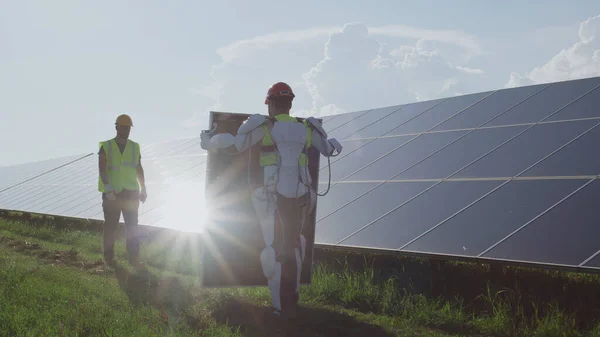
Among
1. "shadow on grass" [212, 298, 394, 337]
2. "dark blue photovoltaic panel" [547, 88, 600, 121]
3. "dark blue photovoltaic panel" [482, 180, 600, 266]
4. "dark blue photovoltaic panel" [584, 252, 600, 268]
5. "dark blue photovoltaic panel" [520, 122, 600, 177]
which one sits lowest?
"shadow on grass" [212, 298, 394, 337]

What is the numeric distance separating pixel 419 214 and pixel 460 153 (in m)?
2.13

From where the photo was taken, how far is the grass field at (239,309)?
5.38 m

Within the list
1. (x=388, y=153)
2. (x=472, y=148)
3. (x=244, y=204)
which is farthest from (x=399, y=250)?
(x=388, y=153)

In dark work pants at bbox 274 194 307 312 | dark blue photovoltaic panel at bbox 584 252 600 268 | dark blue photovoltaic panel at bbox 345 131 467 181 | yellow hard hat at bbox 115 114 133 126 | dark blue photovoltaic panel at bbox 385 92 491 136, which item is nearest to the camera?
dark blue photovoltaic panel at bbox 584 252 600 268

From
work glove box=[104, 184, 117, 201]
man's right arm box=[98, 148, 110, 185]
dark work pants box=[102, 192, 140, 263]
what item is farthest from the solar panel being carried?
man's right arm box=[98, 148, 110, 185]

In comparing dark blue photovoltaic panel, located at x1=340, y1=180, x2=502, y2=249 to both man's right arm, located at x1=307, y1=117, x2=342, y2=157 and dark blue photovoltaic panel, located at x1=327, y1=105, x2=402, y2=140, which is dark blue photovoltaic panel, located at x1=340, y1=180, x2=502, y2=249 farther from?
dark blue photovoltaic panel, located at x1=327, y1=105, x2=402, y2=140

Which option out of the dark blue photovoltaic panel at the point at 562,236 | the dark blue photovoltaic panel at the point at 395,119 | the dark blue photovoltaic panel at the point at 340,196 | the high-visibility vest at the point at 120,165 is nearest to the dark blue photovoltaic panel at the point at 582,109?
the dark blue photovoltaic panel at the point at 562,236

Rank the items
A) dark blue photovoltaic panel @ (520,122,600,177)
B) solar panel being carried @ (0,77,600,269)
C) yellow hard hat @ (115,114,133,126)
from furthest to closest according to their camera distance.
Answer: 1. yellow hard hat @ (115,114,133,126)
2. dark blue photovoltaic panel @ (520,122,600,177)
3. solar panel being carried @ (0,77,600,269)

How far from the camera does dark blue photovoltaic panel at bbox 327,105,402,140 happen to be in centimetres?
1455

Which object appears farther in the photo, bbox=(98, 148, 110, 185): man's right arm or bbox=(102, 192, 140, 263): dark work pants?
bbox=(102, 192, 140, 263): dark work pants

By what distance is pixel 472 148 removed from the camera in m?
10.0

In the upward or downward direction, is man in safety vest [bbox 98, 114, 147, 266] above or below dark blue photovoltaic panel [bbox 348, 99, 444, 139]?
below

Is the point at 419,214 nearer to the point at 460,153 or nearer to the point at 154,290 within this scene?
the point at 460,153

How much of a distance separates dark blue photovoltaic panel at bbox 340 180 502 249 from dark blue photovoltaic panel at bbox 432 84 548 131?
278 centimetres
